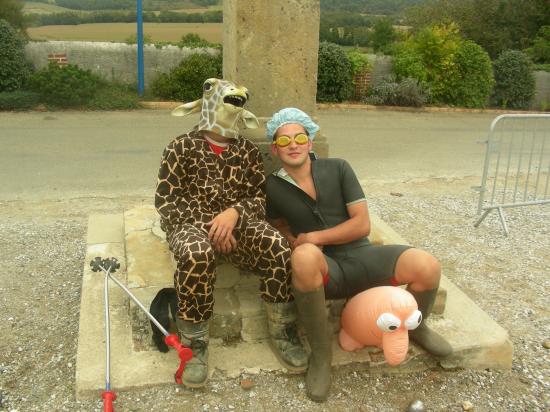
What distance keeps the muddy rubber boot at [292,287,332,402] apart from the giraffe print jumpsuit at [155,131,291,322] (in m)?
0.20

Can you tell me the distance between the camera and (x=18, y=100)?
10766 millimetres

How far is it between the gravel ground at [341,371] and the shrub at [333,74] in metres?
6.37

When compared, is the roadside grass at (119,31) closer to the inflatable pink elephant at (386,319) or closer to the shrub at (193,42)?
the shrub at (193,42)

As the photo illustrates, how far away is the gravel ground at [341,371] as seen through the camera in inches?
113

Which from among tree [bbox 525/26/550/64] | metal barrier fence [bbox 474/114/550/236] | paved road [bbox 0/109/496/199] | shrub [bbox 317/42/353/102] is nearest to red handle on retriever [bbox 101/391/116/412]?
paved road [bbox 0/109/496/199]

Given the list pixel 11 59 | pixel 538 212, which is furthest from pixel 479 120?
pixel 11 59

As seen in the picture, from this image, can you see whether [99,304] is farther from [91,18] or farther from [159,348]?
[91,18]

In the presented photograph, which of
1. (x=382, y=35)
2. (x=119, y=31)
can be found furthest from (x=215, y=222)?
(x=382, y=35)

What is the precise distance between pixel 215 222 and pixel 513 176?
6008mm

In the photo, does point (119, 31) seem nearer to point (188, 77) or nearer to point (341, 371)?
point (188, 77)

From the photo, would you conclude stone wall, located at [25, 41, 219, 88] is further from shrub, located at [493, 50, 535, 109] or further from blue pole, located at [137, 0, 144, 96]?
shrub, located at [493, 50, 535, 109]

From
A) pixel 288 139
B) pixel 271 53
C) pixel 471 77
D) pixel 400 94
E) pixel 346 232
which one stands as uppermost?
pixel 271 53

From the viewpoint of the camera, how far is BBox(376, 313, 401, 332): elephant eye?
278 cm

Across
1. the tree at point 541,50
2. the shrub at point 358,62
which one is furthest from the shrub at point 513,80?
the shrub at point 358,62
